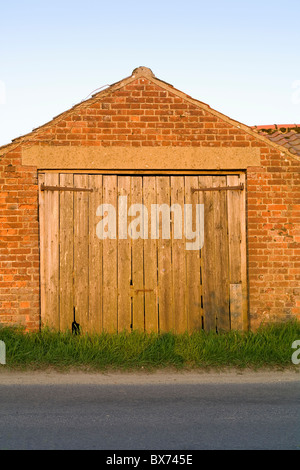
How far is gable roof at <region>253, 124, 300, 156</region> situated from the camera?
29.3 ft

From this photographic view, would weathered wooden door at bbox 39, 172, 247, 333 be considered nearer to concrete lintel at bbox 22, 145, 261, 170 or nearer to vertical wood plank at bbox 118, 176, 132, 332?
vertical wood plank at bbox 118, 176, 132, 332

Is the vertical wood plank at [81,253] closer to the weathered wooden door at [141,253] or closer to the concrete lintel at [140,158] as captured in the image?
the weathered wooden door at [141,253]

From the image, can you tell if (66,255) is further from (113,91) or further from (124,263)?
(113,91)

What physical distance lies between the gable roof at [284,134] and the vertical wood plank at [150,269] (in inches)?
101

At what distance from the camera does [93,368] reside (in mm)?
6238

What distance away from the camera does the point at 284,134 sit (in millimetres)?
10000

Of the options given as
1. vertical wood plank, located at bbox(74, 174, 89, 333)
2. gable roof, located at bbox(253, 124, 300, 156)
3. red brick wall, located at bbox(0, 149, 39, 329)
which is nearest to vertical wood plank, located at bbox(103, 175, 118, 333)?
vertical wood plank, located at bbox(74, 174, 89, 333)

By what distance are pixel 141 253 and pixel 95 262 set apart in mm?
643

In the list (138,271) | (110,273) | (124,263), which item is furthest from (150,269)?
(110,273)

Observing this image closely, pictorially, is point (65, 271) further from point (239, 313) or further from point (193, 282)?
point (239, 313)

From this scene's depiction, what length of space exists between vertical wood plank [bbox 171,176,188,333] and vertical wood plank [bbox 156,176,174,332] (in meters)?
0.06

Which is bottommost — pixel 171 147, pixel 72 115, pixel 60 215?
pixel 60 215
